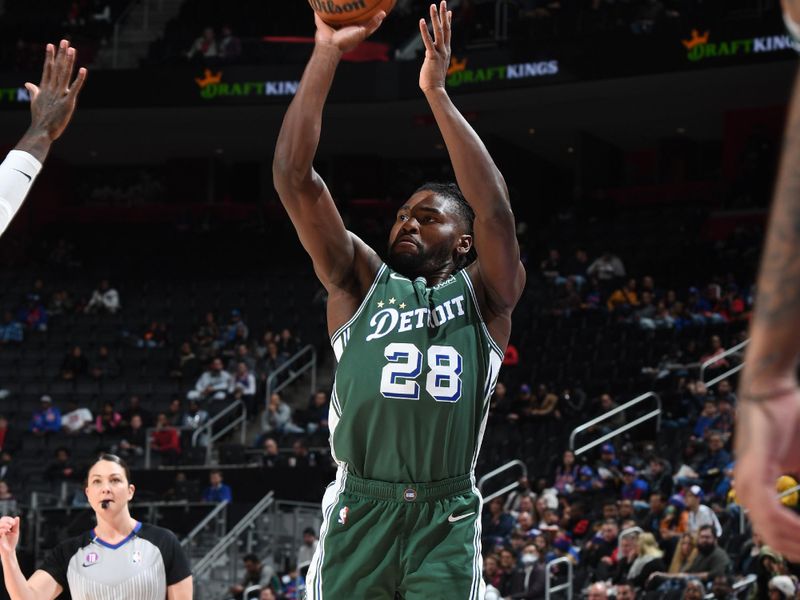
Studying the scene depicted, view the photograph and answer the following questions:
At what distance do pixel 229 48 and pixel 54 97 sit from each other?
71.2ft

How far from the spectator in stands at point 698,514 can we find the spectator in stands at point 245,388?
9510 millimetres

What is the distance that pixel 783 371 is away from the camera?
1.93 metres

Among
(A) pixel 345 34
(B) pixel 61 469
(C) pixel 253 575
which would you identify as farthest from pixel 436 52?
(B) pixel 61 469

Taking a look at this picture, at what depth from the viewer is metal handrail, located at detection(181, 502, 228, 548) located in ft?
51.2

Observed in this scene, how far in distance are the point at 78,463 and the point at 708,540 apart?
36.4ft

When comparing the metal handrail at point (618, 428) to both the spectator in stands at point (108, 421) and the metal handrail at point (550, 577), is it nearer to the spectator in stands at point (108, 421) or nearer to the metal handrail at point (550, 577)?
the metal handrail at point (550, 577)

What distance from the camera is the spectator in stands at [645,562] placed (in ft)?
39.1

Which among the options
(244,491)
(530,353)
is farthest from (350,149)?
(244,491)

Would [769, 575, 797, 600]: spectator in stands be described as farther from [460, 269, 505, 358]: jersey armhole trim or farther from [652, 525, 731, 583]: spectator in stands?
[460, 269, 505, 358]: jersey armhole trim

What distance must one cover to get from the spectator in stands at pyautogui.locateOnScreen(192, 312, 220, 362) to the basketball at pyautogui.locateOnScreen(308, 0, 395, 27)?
18450mm

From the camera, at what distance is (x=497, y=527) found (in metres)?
14.5

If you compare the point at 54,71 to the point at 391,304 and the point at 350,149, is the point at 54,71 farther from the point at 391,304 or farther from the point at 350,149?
the point at 350,149

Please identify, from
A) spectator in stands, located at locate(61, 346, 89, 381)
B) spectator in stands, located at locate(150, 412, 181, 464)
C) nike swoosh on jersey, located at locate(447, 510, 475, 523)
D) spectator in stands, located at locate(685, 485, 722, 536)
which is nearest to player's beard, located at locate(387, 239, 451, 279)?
nike swoosh on jersey, located at locate(447, 510, 475, 523)

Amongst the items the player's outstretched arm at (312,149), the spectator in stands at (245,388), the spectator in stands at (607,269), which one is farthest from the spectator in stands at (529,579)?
the spectator in stands at (607,269)
